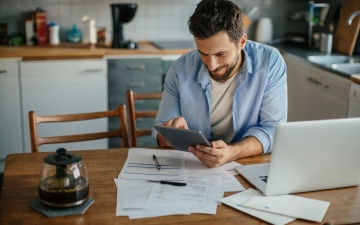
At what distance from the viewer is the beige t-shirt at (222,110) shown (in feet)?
6.97

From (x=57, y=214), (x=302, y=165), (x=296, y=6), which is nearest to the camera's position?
(x=57, y=214)

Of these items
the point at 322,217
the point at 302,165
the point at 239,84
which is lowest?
the point at 322,217

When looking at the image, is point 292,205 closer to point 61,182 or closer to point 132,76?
point 61,182

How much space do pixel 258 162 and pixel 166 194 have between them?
18.4 inches

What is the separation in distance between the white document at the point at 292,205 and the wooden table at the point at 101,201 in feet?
0.07

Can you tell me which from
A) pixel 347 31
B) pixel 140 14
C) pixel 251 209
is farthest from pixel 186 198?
pixel 140 14

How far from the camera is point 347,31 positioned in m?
3.89

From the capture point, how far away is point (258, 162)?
1.89 m

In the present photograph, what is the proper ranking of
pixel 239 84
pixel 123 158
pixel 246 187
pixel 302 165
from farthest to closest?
1. pixel 239 84
2. pixel 123 158
3. pixel 246 187
4. pixel 302 165

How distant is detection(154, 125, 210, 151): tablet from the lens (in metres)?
1.69

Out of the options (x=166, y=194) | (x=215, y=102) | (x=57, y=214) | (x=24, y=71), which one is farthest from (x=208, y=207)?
(x=24, y=71)

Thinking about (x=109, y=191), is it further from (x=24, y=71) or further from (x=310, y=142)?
(x=24, y=71)

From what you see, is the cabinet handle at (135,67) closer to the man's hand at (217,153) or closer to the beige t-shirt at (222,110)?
the beige t-shirt at (222,110)

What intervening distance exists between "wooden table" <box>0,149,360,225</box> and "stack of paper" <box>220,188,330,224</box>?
20 mm
